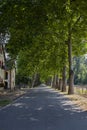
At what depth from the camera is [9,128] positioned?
48.9 feet

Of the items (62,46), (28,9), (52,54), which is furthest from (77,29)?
(28,9)

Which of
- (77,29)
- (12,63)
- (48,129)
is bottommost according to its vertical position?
(48,129)

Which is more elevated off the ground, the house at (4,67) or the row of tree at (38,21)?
the row of tree at (38,21)

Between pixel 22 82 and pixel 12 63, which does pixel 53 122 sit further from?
pixel 22 82

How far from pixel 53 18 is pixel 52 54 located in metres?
26.7

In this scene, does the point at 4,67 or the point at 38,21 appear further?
the point at 4,67

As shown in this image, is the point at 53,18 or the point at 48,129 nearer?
the point at 48,129

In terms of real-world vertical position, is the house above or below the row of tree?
below

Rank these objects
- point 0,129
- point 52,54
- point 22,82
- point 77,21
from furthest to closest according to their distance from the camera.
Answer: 1. point 22,82
2. point 52,54
3. point 77,21
4. point 0,129

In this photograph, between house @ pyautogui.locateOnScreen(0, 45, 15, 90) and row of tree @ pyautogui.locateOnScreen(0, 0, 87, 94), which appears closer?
row of tree @ pyautogui.locateOnScreen(0, 0, 87, 94)

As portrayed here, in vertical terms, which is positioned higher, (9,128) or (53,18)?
(53,18)

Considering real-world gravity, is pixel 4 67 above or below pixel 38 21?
below

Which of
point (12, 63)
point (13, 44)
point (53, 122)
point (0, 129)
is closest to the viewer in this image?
point (0, 129)

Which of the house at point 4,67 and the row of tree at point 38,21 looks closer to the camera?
the row of tree at point 38,21
